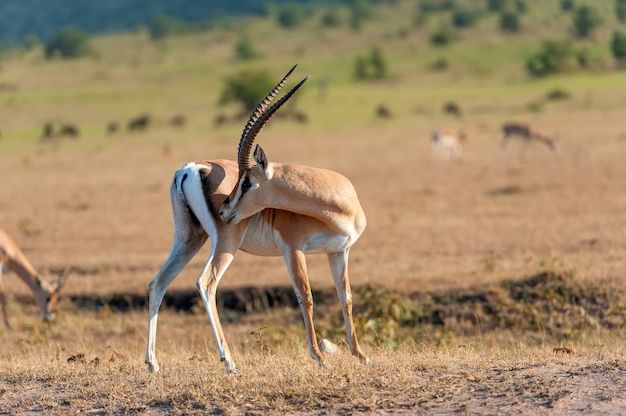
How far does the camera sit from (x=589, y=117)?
32.9 meters

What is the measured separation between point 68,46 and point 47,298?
7051 cm

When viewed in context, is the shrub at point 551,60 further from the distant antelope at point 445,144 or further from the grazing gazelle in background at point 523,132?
the distant antelope at point 445,144

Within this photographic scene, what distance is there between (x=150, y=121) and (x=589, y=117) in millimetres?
17676

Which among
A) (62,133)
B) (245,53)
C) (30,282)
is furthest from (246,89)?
(30,282)

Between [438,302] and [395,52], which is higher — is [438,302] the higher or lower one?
the higher one

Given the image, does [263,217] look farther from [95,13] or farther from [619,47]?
[95,13]

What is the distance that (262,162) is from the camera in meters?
6.37

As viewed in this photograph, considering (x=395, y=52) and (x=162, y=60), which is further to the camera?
(x=162, y=60)

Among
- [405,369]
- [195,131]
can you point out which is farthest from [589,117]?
[405,369]

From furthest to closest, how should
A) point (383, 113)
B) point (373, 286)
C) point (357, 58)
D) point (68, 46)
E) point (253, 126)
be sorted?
1. point (68, 46)
2. point (357, 58)
3. point (383, 113)
4. point (373, 286)
5. point (253, 126)

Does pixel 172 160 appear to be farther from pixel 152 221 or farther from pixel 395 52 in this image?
pixel 395 52

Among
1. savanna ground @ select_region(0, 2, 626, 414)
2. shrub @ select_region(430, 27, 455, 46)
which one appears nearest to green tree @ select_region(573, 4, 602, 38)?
shrub @ select_region(430, 27, 455, 46)

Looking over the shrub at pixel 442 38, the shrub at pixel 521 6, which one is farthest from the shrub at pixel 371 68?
the shrub at pixel 521 6

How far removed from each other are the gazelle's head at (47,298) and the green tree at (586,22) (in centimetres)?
5482
